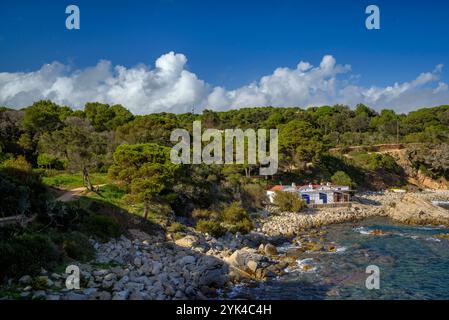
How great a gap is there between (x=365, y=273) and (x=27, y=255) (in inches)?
650

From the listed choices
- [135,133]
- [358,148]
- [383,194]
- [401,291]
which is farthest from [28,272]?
[358,148]

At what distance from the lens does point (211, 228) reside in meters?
27.3

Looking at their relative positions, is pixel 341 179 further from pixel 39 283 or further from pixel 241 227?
pixel 39 283

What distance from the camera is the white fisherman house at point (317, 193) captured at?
42156mm

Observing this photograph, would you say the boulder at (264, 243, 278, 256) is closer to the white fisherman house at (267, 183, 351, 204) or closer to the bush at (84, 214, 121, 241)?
the bush at (84, 214, 121, 241)

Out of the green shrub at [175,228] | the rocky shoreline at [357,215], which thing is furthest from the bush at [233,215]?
the green shrub at [175,228]

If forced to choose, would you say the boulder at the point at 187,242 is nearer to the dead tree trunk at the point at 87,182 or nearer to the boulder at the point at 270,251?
the boulder at the point at 270,251

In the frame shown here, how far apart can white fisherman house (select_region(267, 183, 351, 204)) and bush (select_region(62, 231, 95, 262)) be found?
81.4 ft

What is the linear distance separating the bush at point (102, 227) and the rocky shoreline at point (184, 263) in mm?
534

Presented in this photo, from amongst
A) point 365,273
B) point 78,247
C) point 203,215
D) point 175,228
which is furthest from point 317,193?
point 78,247

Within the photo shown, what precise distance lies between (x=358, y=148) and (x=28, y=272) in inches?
2625

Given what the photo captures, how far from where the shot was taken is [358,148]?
7250 centimetres
